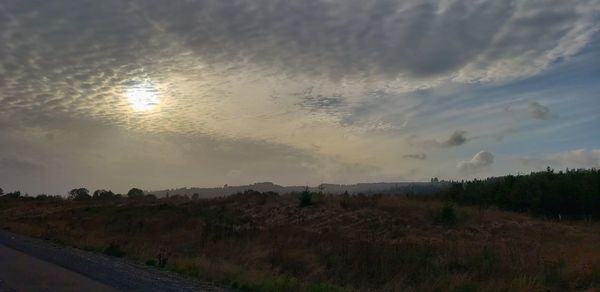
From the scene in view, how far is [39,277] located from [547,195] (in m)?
48.2

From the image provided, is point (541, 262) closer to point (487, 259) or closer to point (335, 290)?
point (487, 259)

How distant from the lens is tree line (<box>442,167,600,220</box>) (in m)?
50.0

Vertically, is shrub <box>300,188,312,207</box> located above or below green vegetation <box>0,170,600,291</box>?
above

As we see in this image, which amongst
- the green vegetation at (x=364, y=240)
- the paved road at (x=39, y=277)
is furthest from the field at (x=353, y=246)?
the paved road at (x=39, y=277)

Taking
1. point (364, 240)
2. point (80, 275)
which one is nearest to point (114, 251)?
point (80, 275)

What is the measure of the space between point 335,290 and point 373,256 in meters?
4.97

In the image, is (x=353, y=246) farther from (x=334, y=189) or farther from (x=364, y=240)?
(x=334, y=189)

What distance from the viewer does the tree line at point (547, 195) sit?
164 feet

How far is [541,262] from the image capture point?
17.6 metres

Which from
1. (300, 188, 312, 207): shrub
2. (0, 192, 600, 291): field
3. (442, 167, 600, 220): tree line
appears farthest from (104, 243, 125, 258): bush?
(442, 167, 600, 220): tree line

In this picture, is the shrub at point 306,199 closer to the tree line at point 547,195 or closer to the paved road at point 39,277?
the tree line at point 547,195

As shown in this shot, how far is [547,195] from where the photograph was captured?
51.1 meters

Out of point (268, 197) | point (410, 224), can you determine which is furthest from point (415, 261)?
point (268, 197)

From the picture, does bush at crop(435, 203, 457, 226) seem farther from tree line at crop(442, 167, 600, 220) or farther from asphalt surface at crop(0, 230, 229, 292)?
asphalt surface at crop(0, 230, 229, 292)
